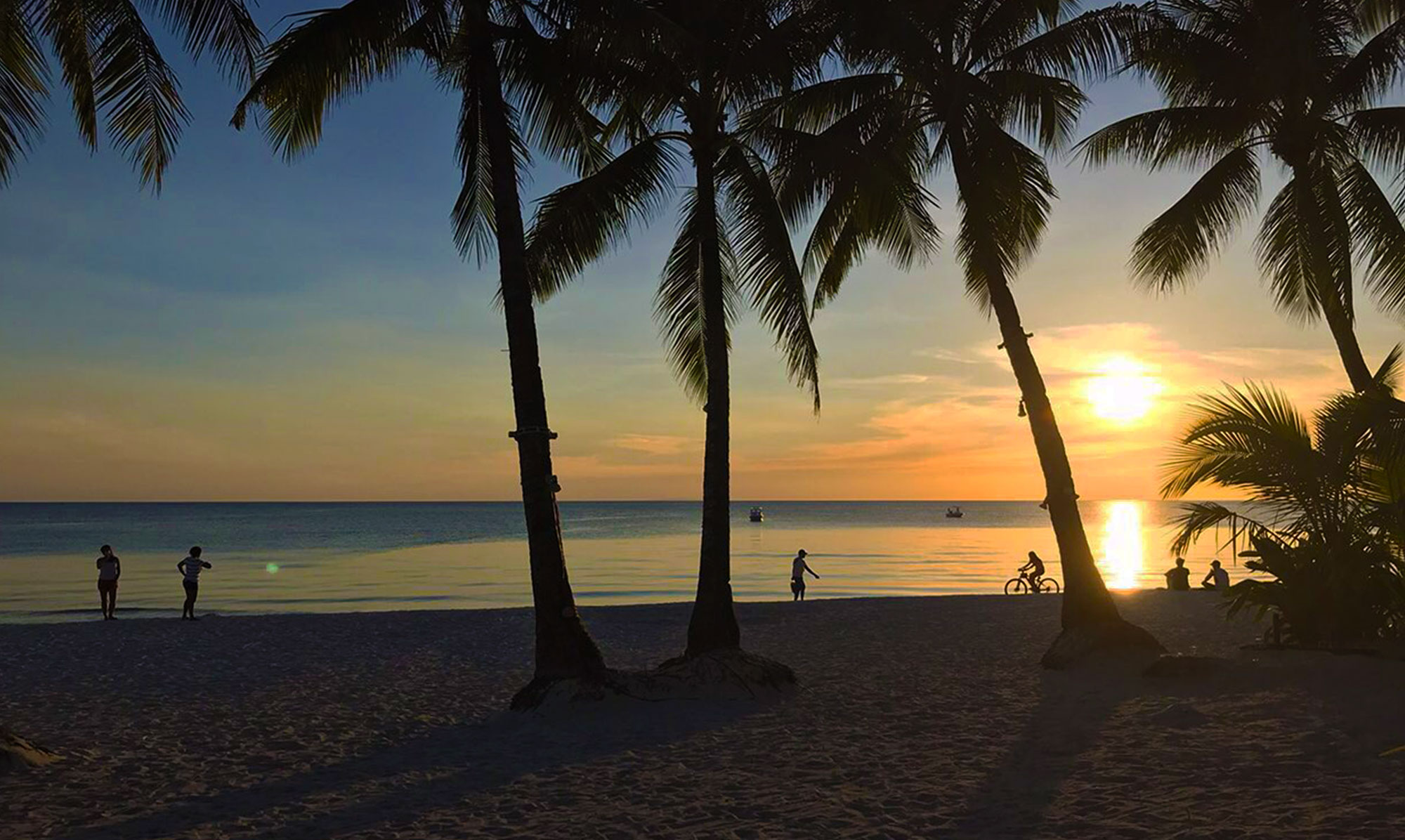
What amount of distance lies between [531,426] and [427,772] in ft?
13.8

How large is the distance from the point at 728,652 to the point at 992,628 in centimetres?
835

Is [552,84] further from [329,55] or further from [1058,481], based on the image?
[1058,481]

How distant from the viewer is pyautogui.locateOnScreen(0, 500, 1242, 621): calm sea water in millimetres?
40219

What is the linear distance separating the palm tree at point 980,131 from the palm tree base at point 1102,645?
22mm

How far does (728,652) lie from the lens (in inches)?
506

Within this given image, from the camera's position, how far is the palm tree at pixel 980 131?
13961 millimetres

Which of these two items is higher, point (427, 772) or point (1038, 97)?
point (1038, 97)

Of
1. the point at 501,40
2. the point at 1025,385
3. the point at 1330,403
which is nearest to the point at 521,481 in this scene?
the point at 501,40

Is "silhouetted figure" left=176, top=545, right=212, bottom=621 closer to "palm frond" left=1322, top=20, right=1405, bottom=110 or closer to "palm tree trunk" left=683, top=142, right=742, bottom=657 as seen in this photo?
"palm tree trunk" left=683, top=142, right=742, bottom=657

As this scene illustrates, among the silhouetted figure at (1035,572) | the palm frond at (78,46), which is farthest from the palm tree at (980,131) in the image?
the silhouetted figure at (1035,572)

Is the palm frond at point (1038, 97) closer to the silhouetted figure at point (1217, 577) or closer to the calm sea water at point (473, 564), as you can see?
the silhouetted figure at point (1217, 577)

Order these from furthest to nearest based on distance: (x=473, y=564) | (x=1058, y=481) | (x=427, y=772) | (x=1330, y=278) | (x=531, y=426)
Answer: (x=473, y=564), (x=1330, y=278), (x=1058, y=481), (x=531, y=426), (x=427, y=772)

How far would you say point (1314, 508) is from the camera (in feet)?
45.3

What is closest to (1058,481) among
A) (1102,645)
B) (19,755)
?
(1102,645)
